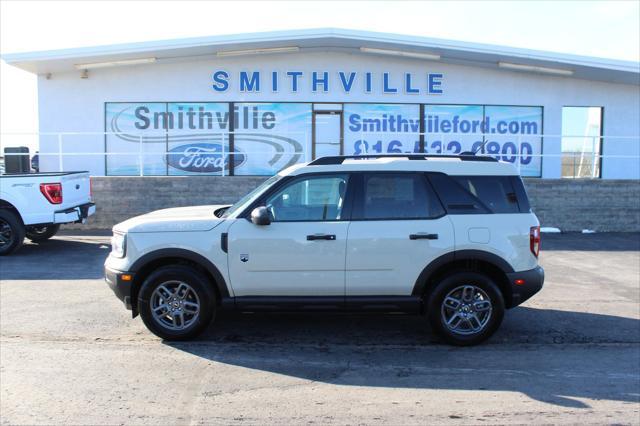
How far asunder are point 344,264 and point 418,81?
45.3 ft

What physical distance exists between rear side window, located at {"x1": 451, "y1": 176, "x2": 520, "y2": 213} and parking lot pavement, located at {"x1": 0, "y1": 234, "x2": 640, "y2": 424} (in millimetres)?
1434

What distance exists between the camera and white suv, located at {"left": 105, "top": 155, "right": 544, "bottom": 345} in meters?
5.78

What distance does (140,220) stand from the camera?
6125 mm

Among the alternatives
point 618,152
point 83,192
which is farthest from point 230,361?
point 618,152

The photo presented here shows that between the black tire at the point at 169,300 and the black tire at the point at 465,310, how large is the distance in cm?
224

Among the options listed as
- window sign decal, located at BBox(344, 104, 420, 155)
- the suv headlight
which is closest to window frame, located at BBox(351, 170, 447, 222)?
the suv headlight

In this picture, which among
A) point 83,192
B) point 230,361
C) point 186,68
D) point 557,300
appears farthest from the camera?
point 186,68

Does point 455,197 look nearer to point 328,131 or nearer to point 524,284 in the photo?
point 524,284

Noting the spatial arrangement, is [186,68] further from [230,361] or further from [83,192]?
[230,361]

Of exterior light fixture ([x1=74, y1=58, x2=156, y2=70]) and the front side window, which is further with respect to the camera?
exterior light fixture ([x1=74, y1=58, x2=156, y2=70])

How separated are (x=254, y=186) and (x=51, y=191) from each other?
5143mm

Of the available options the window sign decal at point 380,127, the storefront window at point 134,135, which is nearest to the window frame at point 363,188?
the window sign decal at point 380,127

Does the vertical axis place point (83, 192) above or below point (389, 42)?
below

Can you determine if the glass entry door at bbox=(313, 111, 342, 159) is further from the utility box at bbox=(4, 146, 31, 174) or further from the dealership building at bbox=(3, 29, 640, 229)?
the utility box at bbox=(4, 146, 31, 174)
